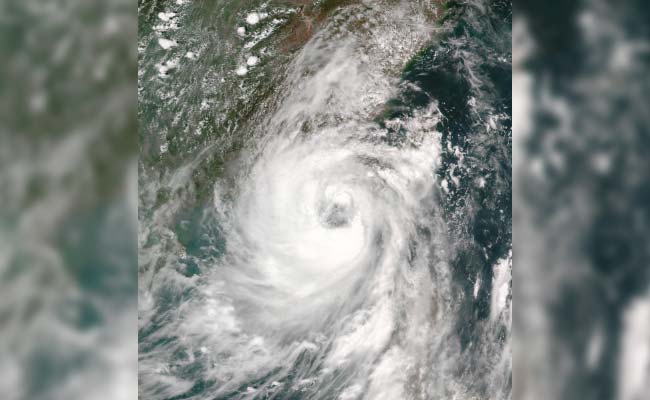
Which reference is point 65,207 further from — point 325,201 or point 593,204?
point 593,204

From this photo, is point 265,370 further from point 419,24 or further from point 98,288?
point 419,24

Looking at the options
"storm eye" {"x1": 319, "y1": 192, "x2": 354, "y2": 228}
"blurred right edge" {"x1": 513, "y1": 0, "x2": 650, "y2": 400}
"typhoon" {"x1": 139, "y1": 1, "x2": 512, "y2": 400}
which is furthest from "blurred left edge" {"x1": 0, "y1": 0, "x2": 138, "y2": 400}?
"blurred right edge" {"x1": 513, "y1": 0, "x2": 650, "y2": 400}

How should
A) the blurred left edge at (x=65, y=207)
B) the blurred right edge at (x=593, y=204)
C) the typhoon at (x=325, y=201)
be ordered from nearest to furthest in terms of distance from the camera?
the blurred left edge at (x=65, y=207), the blurred right edge at (x=593, y=204), the typhoon at (x=325, y=201)

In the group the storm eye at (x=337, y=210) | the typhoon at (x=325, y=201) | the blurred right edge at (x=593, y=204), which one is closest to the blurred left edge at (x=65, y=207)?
the typhoon at (x=325, y=201)

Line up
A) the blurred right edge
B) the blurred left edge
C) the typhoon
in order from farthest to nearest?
1. the typhoon
2. the blurred right edge
3. the blurred left edge

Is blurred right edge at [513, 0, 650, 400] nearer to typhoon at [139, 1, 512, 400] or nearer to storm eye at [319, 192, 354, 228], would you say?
typhoon at [139, 1, 512, 400]

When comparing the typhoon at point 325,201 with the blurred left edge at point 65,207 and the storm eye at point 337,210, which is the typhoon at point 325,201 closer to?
the storm eye at point 337,210
